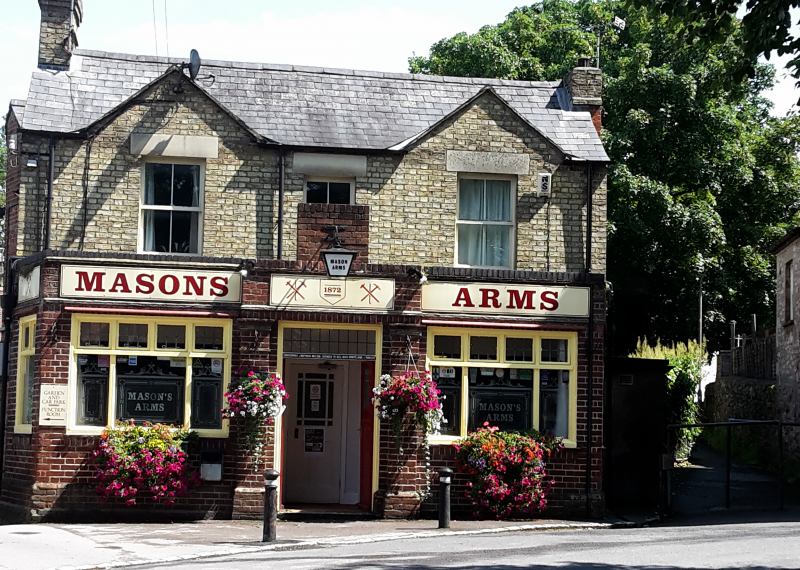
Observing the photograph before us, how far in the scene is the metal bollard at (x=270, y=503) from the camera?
14.0 meters

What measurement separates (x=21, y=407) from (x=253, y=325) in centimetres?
413

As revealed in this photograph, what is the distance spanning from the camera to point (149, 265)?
56.1 ft

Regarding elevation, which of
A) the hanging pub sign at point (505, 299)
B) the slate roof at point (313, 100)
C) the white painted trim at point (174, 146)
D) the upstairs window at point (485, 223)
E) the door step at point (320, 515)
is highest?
the slate roof at point (313, 100)

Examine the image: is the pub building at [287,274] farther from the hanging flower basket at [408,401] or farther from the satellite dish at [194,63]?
the hanging flower basket at [408,401]

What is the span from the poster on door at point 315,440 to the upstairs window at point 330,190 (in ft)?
13.4

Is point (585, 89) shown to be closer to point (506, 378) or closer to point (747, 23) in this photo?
point (506, 378)

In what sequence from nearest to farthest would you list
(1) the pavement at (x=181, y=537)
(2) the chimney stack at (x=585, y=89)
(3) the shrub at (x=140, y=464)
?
(1) the pavement at (x=181, y=537) → (3) the shrub at (x=140, y=464) → (2) the chimney stack at (x=585, y=89)

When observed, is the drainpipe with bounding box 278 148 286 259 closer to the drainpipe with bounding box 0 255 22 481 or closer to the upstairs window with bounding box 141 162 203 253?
the upstairs window with bounding box 141 162 203 253

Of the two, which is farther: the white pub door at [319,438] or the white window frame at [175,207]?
the white pub door at [319,438]

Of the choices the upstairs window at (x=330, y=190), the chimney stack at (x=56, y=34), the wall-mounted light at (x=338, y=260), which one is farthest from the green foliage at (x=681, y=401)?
the chimney stack at (x=56, y=34)

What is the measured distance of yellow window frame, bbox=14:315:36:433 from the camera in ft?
57.2

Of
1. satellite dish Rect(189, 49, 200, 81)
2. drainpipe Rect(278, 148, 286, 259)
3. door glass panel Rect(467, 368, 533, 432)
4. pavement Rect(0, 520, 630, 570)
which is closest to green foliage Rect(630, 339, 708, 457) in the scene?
door glass panel Rect(467, 368, 533, 432)

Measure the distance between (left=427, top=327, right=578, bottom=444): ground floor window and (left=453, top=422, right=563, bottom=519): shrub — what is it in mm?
524

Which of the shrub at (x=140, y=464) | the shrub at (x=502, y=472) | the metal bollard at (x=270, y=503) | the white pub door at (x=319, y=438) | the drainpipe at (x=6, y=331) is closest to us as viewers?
the metal bollard at (x=270, y=503)
